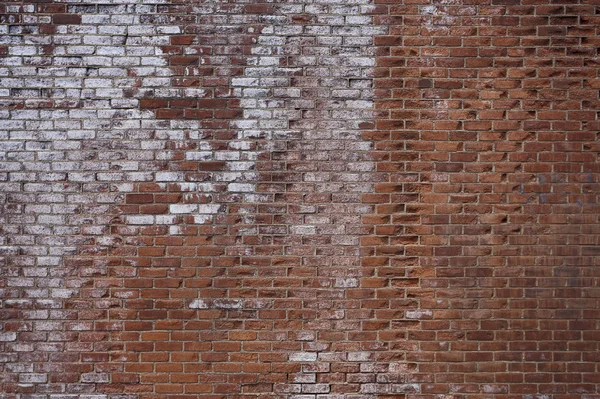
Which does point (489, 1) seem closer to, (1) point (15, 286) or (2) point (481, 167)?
(2) point (481, 167)

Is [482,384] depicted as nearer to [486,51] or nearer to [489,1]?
[486,51]

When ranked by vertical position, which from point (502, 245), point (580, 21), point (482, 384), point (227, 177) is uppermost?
point (580, 21)

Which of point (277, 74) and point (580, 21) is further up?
point (580, 21)

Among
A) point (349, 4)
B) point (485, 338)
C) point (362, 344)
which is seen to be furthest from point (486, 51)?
point (362, 344)

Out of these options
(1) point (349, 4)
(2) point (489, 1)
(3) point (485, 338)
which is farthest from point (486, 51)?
(3) point (485, 338)

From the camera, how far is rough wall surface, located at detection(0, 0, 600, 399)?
3777mm

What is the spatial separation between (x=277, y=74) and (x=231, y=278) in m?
1.52

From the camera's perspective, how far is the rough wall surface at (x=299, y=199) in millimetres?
3777

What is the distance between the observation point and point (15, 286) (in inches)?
150

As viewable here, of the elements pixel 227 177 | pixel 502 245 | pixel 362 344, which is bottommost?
pixel 362 344

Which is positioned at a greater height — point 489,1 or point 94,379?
point 489,1

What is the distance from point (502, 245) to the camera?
3812mm

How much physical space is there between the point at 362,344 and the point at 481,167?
61.0 inches

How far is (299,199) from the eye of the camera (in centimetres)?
384
